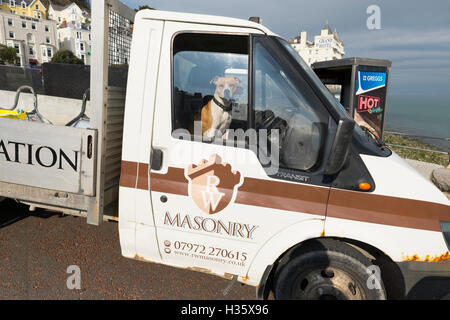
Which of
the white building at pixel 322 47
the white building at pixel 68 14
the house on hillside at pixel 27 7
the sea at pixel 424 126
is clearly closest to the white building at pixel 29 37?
the white building at pixel 68 14

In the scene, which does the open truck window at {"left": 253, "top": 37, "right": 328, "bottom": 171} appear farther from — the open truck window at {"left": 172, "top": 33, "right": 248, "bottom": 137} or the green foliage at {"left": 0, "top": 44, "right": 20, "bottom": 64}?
the green foliage at {"left": 0, "top": 44, "right": 20, "bottom": 64}

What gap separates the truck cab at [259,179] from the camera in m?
2.04

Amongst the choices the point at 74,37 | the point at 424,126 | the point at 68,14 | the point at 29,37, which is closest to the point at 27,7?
the point at 68,14

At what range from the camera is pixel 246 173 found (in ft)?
6.99

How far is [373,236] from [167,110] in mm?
1766

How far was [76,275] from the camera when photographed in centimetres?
302

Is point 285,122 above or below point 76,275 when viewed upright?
above

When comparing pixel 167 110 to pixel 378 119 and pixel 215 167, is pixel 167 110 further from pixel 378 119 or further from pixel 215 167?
pixel 378 119

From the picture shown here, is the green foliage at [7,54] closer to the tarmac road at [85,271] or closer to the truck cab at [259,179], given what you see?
the tarmac road at [85,271]

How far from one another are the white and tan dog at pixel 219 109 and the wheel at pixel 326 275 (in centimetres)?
113

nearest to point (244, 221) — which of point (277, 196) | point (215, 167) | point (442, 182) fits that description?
point (277, 196)

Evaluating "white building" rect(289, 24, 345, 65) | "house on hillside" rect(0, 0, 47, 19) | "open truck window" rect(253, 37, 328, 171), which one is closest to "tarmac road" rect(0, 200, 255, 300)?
"open truck window" rect(253, 37, 328, 171)

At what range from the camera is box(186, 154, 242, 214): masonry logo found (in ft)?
7.06

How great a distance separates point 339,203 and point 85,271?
106 inches
